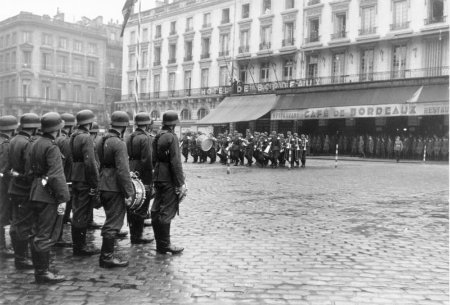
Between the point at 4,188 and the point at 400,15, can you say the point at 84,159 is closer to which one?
the point at 4,188

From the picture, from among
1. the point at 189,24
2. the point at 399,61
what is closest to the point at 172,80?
the point at 189,24

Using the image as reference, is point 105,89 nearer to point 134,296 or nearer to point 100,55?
point 100,55

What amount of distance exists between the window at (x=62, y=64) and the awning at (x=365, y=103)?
98.1 feet

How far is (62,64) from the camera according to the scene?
5844 cm

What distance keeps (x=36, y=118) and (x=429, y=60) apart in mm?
30278

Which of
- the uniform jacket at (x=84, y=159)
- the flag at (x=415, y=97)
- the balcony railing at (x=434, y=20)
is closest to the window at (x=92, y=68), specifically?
the balcony railing at (x=434, y=20)

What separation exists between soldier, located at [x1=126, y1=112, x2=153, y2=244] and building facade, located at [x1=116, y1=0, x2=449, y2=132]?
24.9 metres

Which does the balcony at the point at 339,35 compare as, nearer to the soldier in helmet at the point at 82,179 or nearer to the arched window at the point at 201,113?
the arched window at the point at 201,113

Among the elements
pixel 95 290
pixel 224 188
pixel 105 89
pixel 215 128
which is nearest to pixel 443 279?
pixel 95 290

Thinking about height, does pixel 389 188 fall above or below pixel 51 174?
below

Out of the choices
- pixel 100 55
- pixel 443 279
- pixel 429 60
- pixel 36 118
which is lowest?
pixel 443 279

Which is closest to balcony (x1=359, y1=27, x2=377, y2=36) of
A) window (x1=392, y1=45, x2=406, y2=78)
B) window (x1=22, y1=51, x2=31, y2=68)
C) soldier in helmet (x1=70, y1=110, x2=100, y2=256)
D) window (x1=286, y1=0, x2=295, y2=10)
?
window (x1=392, y1=45, x2=406, y2=78)

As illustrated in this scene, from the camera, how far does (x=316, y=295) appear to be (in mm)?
4672

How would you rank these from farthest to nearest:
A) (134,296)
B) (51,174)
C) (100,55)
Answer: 1. (100,55)
2. (51,174)
3. (134,296)
